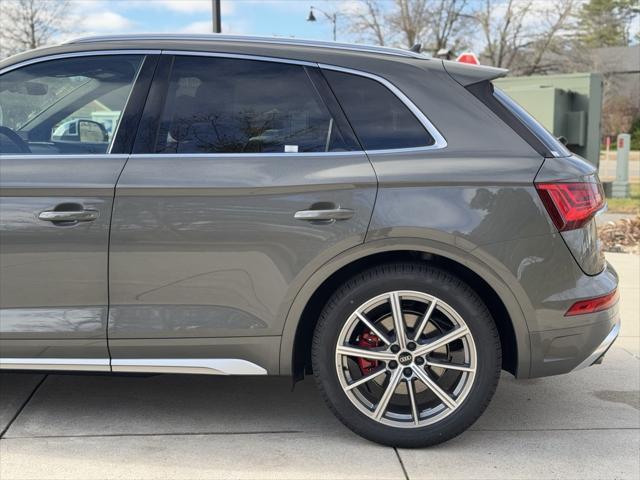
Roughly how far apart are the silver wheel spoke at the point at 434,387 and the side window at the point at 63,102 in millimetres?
1768

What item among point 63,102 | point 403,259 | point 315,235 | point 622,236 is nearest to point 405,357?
point 403,259

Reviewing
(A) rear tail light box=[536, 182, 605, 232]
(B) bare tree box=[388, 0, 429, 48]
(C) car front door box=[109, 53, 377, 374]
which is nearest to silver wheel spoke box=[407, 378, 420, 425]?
(C) car front door box=[109, 53, 377, 374]

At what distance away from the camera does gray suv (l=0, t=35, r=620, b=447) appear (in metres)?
3.22

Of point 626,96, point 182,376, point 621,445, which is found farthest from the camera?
point 626,96

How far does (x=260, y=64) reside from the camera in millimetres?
3438

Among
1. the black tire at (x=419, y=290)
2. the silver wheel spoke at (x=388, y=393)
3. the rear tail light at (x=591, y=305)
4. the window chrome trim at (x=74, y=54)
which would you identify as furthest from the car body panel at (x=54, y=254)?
the rear tail light at (x=591, y=305)

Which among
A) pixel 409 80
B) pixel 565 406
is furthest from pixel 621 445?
pixel 409 80

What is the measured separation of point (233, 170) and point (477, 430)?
5.71ft

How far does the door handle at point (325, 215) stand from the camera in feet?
10.5

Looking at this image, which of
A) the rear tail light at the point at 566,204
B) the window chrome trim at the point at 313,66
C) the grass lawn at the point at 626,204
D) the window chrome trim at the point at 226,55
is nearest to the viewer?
the rear tail light at the point at 566,204

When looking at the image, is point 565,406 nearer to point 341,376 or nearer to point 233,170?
point 341,376

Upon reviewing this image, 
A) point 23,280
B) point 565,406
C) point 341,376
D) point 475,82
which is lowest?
point 565,406

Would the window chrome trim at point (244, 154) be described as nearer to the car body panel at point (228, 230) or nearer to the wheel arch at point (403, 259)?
the car body panel at point (228, 230)

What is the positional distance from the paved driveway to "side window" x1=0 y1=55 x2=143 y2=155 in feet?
4.48
